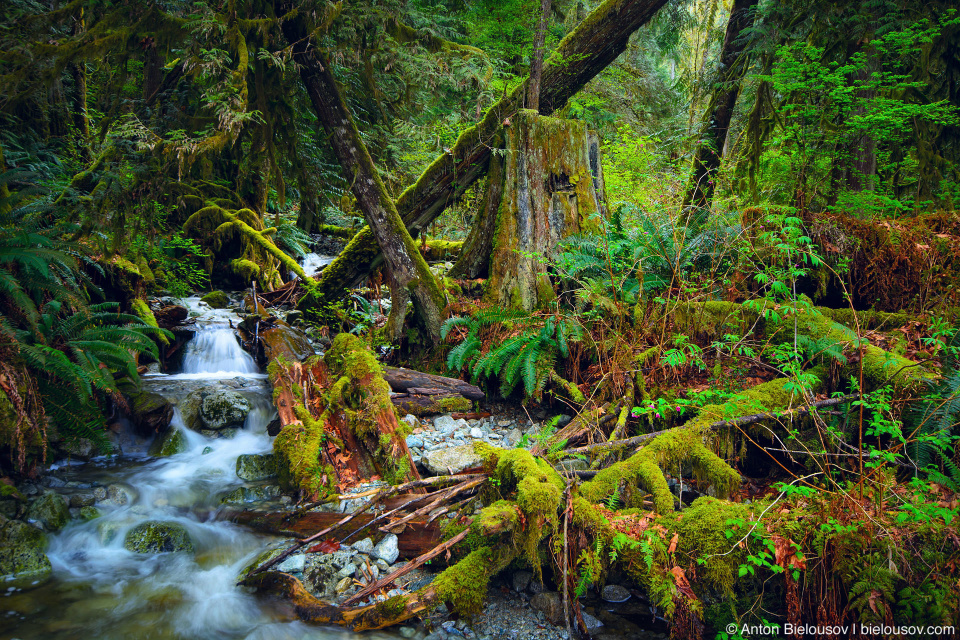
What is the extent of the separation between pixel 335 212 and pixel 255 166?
39.0ft

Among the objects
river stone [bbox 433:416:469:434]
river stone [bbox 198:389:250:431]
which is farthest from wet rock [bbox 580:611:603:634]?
river stone [bbox 198:389:250:431]

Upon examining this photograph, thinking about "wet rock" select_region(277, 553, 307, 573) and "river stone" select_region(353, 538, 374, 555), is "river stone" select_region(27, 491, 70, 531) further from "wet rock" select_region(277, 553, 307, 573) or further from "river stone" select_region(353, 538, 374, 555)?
"river stone" select_region(353, 538, 374, 555)

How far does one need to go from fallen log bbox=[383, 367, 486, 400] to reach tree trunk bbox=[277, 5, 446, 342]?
1066 millimetres

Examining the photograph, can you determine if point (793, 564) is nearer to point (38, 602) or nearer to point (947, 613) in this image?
point (947, 613)

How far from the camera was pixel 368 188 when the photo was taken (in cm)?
778

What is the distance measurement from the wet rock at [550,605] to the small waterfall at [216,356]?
23.9ft

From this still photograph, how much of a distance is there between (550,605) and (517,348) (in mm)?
3141

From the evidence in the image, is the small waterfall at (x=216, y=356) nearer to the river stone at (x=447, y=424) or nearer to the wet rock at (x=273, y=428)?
the wet rock at (x=273, y=428)

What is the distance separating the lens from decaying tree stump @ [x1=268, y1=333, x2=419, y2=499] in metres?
4.74

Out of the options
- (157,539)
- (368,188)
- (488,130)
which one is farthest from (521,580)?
(488,130)

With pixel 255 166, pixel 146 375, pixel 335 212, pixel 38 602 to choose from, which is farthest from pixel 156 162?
pixel 335 212

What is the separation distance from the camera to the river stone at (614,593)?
3436mm

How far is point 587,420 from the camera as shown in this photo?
4.71 metres

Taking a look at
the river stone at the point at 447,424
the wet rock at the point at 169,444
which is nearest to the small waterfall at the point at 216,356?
the wet rock at the point at 169,444
